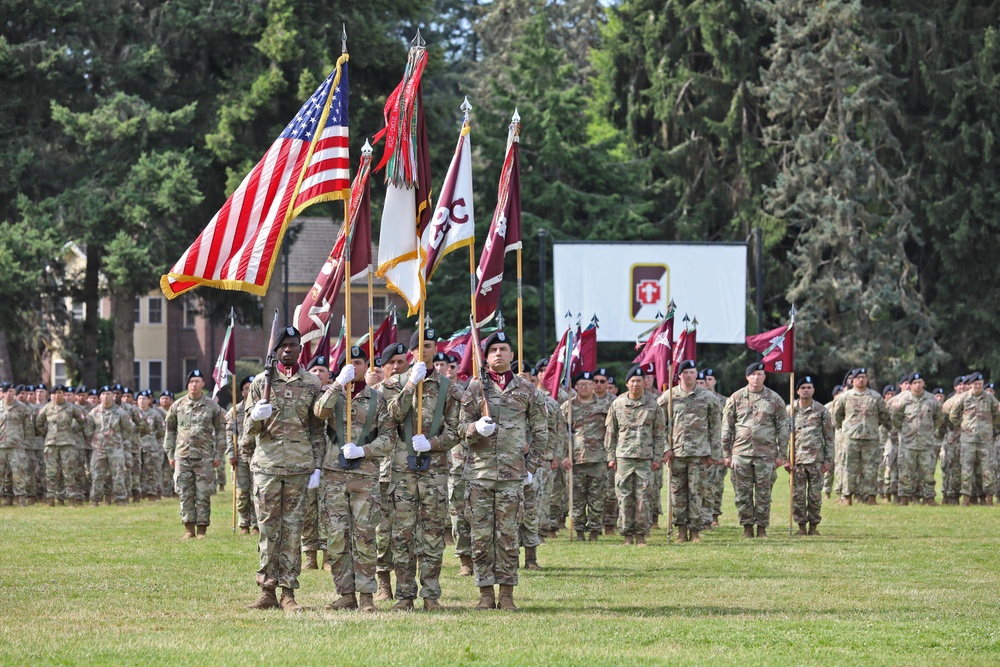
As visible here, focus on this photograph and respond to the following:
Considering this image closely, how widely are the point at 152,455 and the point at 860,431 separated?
13.3 m

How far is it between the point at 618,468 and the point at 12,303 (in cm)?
2867

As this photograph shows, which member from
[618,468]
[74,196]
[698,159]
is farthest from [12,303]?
[618,468]

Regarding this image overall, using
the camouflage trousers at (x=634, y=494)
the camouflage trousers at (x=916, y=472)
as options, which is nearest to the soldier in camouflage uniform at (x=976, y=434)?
the camouflage trousers at (x=916, y=472)

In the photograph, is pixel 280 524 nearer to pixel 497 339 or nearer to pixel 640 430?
pixel 497 339

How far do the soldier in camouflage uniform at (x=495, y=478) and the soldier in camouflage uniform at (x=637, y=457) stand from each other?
19.3ft

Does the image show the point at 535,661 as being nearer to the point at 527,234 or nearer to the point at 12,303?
the point at 12,303

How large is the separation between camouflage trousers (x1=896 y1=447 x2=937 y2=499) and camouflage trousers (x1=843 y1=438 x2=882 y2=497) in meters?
0.49

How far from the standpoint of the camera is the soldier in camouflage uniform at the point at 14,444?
86.5 ft

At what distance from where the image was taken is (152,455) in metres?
29.2

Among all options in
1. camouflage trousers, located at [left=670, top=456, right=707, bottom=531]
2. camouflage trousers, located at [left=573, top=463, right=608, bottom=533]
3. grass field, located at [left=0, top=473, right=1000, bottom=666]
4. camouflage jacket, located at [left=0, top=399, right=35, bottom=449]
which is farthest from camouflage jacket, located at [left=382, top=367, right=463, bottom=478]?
camouflage jacket, located at [left=0, top=399, right=35, bottom=449]

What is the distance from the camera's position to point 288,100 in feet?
145

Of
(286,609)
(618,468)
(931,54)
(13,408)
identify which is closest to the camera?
(286,609)

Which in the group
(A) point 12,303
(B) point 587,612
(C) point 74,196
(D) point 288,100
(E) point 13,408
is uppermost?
(D) point 288,100

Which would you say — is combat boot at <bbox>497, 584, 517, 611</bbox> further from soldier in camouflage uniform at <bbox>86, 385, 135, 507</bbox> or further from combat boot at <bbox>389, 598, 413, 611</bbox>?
soldier in camouflage uniform at <bbox>86, 385, 135, 507</bbox>
